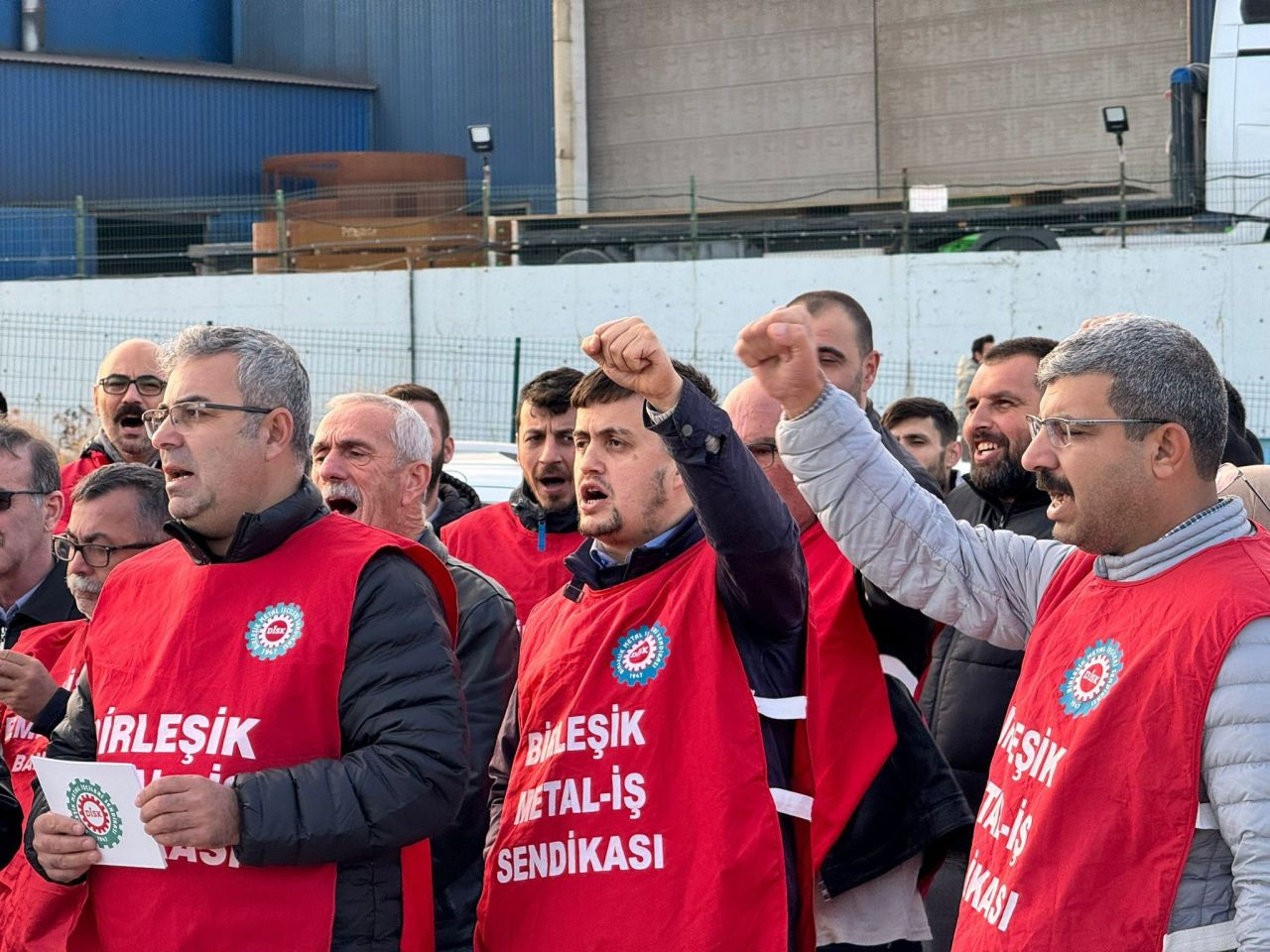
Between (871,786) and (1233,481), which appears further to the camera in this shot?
(871,786)

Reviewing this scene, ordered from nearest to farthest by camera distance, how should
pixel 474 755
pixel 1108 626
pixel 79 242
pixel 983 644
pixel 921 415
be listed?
pixel 1108 626
pixel 474 755
pixel 983 644
pixel 921 415
pixel 79 242

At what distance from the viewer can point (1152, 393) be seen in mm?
2766

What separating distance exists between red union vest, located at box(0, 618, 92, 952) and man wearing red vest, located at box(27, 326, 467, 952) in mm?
452

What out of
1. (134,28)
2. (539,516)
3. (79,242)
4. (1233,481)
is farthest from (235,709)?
(134,28)

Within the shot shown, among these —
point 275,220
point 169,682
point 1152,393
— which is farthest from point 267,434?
point 275,220

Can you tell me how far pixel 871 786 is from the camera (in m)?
3.61

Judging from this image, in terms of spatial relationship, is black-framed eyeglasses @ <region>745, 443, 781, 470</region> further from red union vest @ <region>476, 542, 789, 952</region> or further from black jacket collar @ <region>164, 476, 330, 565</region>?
black jacket collar @ <region>164, 476, 330, 565</region>

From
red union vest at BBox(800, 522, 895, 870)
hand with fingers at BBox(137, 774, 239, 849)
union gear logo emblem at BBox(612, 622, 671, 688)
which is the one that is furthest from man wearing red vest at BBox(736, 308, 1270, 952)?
hand with fingers at BBox(137, 774, 239, 849)

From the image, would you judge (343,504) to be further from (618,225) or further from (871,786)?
(618,225)

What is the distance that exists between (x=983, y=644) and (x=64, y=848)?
2.26 meters

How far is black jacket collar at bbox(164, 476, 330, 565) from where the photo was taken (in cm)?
302

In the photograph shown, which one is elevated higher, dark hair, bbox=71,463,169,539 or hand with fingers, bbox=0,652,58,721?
dark hair, bbox=71,463,169,539

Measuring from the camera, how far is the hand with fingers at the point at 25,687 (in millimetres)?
3539

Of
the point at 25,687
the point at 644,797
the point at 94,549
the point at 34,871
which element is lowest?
the point at 34,871
